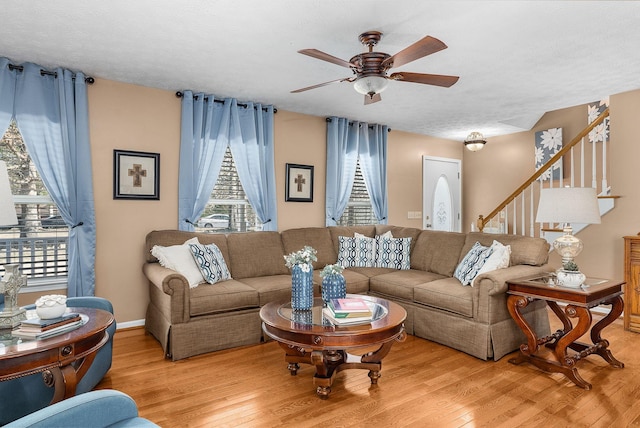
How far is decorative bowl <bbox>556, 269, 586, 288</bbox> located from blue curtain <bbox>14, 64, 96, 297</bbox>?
399cm

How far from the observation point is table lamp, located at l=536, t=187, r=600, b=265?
2.87m

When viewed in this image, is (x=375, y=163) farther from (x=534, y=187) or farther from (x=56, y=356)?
(x=56, y=356)

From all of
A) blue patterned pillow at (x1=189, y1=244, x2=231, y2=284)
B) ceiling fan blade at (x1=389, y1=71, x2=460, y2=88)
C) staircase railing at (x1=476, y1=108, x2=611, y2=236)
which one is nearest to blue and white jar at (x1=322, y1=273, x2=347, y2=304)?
blue patterned pillow at (x1=189, y1=244, x2=231, y2=284)

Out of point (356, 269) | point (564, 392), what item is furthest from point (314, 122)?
point (564, 392)

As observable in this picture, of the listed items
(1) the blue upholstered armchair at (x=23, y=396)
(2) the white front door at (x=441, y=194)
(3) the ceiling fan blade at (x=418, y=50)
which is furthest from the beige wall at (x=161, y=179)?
(3) the ceiling fan blade at (x=418, y=50)

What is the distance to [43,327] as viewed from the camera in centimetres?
191

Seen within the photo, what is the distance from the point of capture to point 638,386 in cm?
264

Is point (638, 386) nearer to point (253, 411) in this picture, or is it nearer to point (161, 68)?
point (253, 411)

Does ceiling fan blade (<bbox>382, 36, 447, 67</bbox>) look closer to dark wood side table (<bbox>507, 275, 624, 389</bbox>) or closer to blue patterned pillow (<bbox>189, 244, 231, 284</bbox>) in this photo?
dark wood side table (<bbox>507, 275, 624, 389</bbox>)

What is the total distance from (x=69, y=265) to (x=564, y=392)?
4.10 meters

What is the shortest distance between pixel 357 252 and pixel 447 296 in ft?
4.62

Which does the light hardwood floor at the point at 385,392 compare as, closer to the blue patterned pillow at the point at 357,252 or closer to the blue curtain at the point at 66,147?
the blue curtain at the point at 66,147

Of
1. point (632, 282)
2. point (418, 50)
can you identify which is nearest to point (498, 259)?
point (632, 282)

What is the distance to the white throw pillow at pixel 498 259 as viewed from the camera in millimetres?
3422
